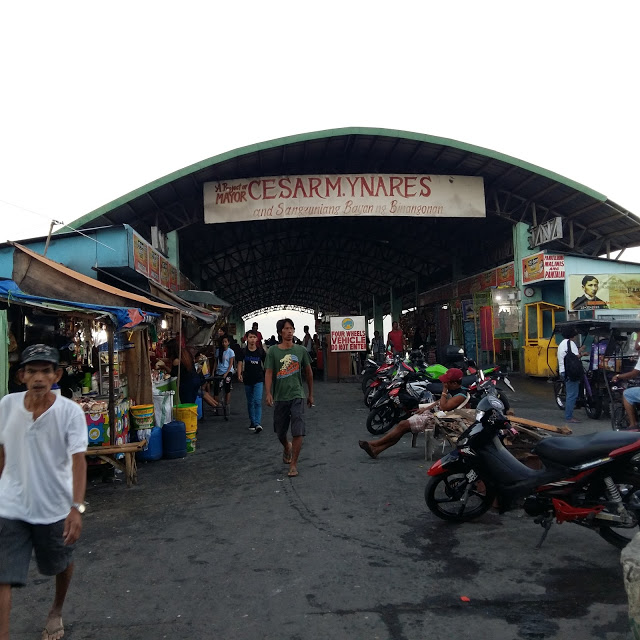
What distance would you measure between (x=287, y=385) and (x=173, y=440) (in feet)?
7.25

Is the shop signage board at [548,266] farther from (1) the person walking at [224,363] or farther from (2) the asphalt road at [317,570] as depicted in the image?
(2) the asphalt road at [317,570]

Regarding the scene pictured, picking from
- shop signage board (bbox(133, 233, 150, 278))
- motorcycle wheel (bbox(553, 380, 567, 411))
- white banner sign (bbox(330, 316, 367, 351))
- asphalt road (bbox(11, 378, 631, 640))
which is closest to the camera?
asphalt road (bbox(11, 378, 631, 640))

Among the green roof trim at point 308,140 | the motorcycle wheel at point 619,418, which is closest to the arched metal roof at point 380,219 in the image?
the green roof trim at point 308,140

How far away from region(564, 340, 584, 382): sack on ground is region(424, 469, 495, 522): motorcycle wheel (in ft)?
18.6

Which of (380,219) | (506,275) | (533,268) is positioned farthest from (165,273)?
(506,275)

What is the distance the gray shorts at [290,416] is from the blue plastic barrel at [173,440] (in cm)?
179

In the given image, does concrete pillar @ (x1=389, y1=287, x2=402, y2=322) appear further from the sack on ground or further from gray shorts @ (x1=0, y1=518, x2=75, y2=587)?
gray shorts @ (x1=0, y1=518, x2=75, y2=587)

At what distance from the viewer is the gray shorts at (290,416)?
6551 millimetres

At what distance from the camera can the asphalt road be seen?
3.10m

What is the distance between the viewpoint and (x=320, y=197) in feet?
58.3

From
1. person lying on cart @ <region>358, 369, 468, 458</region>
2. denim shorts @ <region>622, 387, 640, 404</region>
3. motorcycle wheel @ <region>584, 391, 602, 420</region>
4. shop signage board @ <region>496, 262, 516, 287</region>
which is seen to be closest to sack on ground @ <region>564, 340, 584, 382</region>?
motorcycle wheel @ <region>584, 391, 602, 420</region>

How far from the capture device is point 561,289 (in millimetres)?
19062

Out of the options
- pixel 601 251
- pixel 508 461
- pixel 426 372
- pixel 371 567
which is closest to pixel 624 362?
pixel 426 372

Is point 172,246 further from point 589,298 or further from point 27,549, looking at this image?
point 27,549
